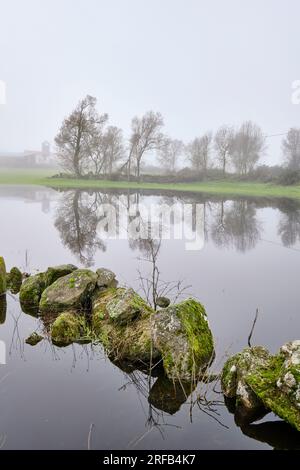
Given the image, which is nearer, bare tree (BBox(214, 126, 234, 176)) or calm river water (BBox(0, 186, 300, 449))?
calm river water (BBox(0, 186, 300, 449))

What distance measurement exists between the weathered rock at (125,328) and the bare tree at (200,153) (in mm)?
71551

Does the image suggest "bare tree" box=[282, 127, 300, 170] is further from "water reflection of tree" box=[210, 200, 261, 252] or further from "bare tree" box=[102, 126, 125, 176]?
"water reflection of tree" box=[210, 200, 261, 252]

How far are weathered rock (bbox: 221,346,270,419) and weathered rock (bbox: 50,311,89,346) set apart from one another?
3377mm

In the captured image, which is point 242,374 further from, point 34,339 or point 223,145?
point 223,145

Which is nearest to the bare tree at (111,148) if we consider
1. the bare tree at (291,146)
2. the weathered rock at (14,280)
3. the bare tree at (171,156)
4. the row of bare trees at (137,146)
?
the row of bare trees at (137,146)

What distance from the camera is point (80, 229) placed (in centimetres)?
2309

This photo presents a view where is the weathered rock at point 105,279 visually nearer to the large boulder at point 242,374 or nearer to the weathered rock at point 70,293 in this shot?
the weathered rock at point 70,293

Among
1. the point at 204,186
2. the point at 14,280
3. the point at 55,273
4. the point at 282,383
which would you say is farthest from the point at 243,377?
the point at 204,186

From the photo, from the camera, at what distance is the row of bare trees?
220 ft

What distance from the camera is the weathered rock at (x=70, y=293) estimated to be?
9883 millimetres

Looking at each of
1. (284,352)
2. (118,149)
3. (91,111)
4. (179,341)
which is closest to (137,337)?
(179,341)

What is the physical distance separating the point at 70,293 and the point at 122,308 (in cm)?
207

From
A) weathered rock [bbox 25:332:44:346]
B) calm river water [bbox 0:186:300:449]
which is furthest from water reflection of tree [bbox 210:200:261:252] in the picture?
weathered rock [bbox 25:332:44:346]

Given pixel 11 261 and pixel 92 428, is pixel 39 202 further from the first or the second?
pixel 92 428
